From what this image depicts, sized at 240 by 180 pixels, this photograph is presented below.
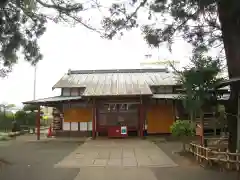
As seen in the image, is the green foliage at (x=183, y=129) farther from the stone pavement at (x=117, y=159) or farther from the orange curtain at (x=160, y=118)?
the orange curtain at (x=160, y=118)

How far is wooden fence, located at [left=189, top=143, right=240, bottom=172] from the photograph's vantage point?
10.0m

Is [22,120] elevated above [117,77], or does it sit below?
below

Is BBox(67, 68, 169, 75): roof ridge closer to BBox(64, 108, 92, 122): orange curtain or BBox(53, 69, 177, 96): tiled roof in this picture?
BBox(53, 69, 177, 96): tiled roof

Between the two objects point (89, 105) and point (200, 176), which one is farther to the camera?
point (89, 105)

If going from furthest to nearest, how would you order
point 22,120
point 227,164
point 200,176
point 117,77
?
point 22,120 → point 117,77 → point 227,164 → point 200,176

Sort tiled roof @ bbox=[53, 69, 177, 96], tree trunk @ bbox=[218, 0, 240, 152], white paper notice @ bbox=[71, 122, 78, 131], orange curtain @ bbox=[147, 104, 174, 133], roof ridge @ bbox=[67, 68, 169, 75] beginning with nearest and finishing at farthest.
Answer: tree trunk @ bbox=[218, 0, 240, 152] < tiled roof @ bbox=[53, 69, 177, 96] < orange curtain @ bbox=[147, 104, 174, 133] < white paper notice @ bbox=[71, 122, 78, 131] < roof ridge @ bbox=[67, 68, 169, 75]

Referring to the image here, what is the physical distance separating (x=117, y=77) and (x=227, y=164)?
1883cm

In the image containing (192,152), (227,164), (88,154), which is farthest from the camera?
(88,154)

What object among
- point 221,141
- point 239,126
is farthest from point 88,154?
point 239,126

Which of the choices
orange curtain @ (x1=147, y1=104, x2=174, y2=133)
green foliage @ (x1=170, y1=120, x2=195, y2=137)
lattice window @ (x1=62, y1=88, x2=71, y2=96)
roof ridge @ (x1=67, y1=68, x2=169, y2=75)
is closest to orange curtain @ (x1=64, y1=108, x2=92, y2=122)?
lattice window @ (x1=62, y1=88, x2=71, y2=96)

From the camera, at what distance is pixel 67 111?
26016 millimetres

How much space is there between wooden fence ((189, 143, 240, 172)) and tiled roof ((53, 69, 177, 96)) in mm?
9319

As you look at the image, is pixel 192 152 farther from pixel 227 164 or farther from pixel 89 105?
pixel 89 105

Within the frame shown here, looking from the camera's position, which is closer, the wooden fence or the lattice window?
→ the wooden fence
